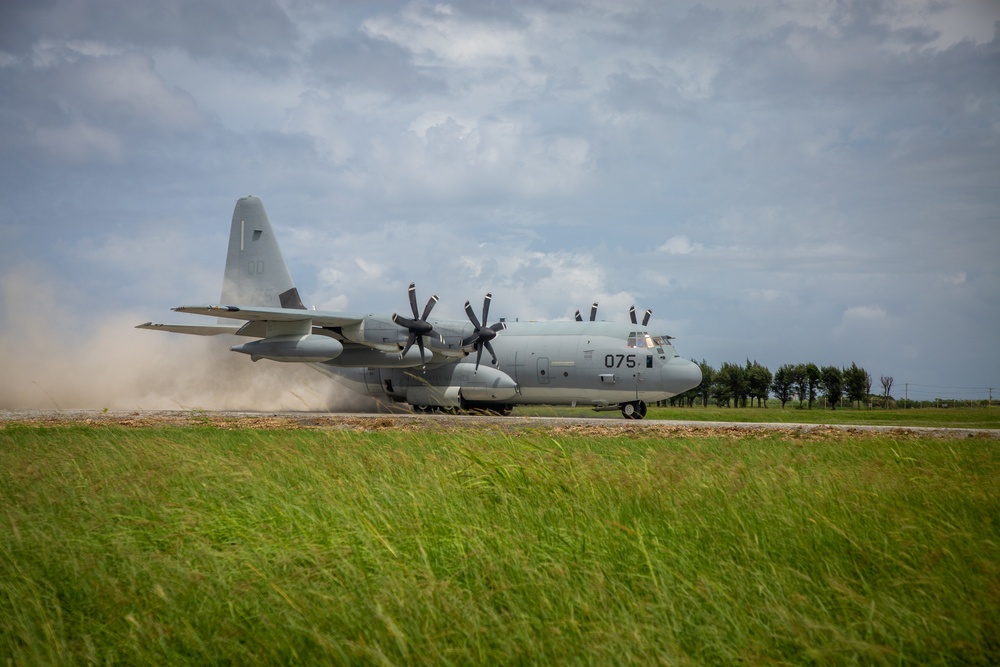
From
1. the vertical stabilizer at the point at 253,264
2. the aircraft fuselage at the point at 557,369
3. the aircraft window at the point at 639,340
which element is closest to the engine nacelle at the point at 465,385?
the aircraft fuselage at the point at 557,369

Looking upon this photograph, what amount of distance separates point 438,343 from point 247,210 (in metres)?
11.1

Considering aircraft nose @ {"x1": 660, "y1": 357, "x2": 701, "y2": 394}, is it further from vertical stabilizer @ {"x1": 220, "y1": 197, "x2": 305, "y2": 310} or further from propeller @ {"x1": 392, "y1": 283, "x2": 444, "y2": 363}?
vertical stabilizer @ {"x1": 220, "y1": 197, "x2": 305, "y2": 310}

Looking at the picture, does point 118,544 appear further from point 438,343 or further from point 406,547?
point 438,343

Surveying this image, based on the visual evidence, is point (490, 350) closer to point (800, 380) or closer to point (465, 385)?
point (465, 385)

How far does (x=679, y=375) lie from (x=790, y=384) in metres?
43.4

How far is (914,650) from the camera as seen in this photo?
395cm

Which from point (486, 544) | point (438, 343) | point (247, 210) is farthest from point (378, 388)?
point (486, 544)

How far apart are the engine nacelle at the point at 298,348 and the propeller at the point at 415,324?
239 centimetres

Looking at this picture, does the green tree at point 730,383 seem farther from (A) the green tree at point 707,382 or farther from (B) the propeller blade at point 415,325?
(B) the propeller blade at point 415,325

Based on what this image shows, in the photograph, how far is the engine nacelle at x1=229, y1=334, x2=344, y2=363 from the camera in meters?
27.5

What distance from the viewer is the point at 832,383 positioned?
61281 millimetres

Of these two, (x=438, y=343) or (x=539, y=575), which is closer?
(x=539, y=575)

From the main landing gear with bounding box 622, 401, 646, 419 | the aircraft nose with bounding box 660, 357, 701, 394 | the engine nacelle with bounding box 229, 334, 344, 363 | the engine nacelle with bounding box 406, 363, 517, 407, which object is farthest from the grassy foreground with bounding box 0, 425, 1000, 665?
the engine nacelle with bounding box 406, 363, 517, 407

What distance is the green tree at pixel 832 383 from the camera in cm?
6056
